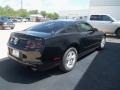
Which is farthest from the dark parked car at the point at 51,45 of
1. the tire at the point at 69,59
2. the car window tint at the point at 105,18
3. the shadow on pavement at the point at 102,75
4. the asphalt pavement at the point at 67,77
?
the car window tint at the point at 105,18

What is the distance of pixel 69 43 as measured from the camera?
5.70 m

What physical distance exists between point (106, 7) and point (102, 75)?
24.2 meters

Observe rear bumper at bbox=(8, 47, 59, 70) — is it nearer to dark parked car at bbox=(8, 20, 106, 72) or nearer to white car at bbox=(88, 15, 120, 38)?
dark parked car at bbox=(8, 20, 106, 72)

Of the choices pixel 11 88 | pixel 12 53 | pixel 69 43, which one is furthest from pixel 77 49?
pixel 11 88

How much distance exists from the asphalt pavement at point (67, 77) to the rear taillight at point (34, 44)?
90 cm

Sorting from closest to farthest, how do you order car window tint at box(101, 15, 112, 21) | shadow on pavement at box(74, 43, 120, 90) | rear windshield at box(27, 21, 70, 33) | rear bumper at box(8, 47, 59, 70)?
1. shadow on pavement at box(74, 43, 120, 90)
2. rear bumper at box(8, 47, 59, 70)
3. rear windshield at box(27, 21, 70, 33)
4. car window tint at box(101, 15, 112, 21)

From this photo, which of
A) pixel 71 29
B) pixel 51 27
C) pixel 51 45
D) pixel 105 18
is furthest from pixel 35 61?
pixel 105 18

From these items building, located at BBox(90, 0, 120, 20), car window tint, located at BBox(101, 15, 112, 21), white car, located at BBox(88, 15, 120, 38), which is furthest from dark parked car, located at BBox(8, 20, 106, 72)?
building, located at BBox(90, 0, 120, 20)

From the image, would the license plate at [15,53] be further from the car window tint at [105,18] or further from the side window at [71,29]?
the car window tint at [105,18]

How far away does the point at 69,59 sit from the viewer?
583 centimetres

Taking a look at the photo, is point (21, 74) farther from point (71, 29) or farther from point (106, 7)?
point (106, 7)

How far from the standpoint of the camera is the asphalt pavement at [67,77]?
15.6 feet

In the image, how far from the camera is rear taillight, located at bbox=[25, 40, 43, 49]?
495 cm

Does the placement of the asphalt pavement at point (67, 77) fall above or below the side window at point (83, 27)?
below
